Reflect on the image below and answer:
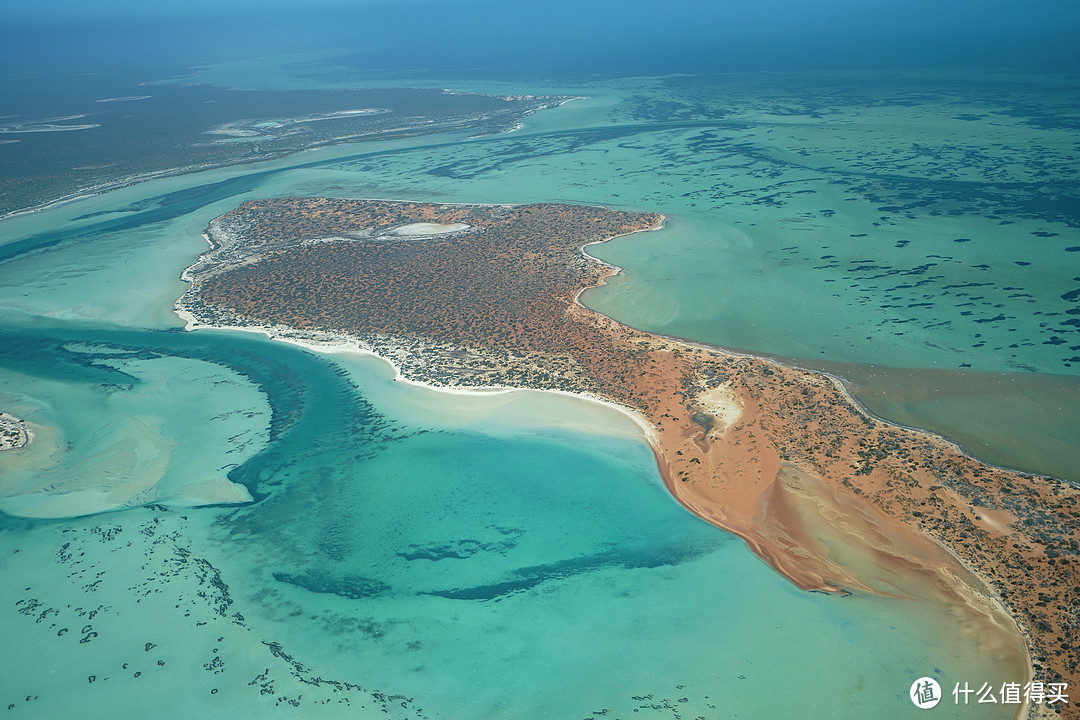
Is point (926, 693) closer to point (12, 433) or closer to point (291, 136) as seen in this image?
point (12, 433)

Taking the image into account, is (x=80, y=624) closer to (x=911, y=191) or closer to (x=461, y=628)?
(x=461, y=628)

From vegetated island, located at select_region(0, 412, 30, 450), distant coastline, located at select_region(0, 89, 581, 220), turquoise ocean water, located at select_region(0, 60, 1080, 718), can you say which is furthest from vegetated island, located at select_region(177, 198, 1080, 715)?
distant coastline, located at select_region(0, 89, 581, 220)

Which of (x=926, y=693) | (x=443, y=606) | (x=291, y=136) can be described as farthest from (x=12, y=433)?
(x=291, y=136)

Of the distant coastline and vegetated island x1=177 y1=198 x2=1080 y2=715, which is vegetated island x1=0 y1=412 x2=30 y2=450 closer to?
vegetated island x1=177 y1=198 x2=1080 y2=715

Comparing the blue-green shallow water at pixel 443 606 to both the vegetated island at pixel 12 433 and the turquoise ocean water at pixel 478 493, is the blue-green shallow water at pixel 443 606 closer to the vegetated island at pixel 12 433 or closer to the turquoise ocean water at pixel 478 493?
the turquoise ocean water at pixel 478 493

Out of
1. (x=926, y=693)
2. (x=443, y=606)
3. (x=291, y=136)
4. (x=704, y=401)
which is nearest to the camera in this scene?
(x=926, y=693)

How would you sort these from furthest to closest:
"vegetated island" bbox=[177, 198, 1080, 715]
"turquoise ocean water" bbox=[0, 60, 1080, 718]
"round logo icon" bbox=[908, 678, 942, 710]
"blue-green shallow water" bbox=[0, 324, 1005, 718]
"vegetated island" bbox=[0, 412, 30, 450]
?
"vegetated island" bbox=[0, 412, 30, 450] < "vegetated island" bbox=[177, 198, 1080, 715] < "turquoise ocean water" bbox=[0, 60, 1080, 718] < "blue-green shallow water" bbox=[0, 324, 1005, 718] < "round logo icon" bbox=[908, 678, 942, 710]

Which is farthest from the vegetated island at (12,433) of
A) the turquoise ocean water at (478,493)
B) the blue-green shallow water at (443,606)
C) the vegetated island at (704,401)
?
the vegetated island at (704,401)
